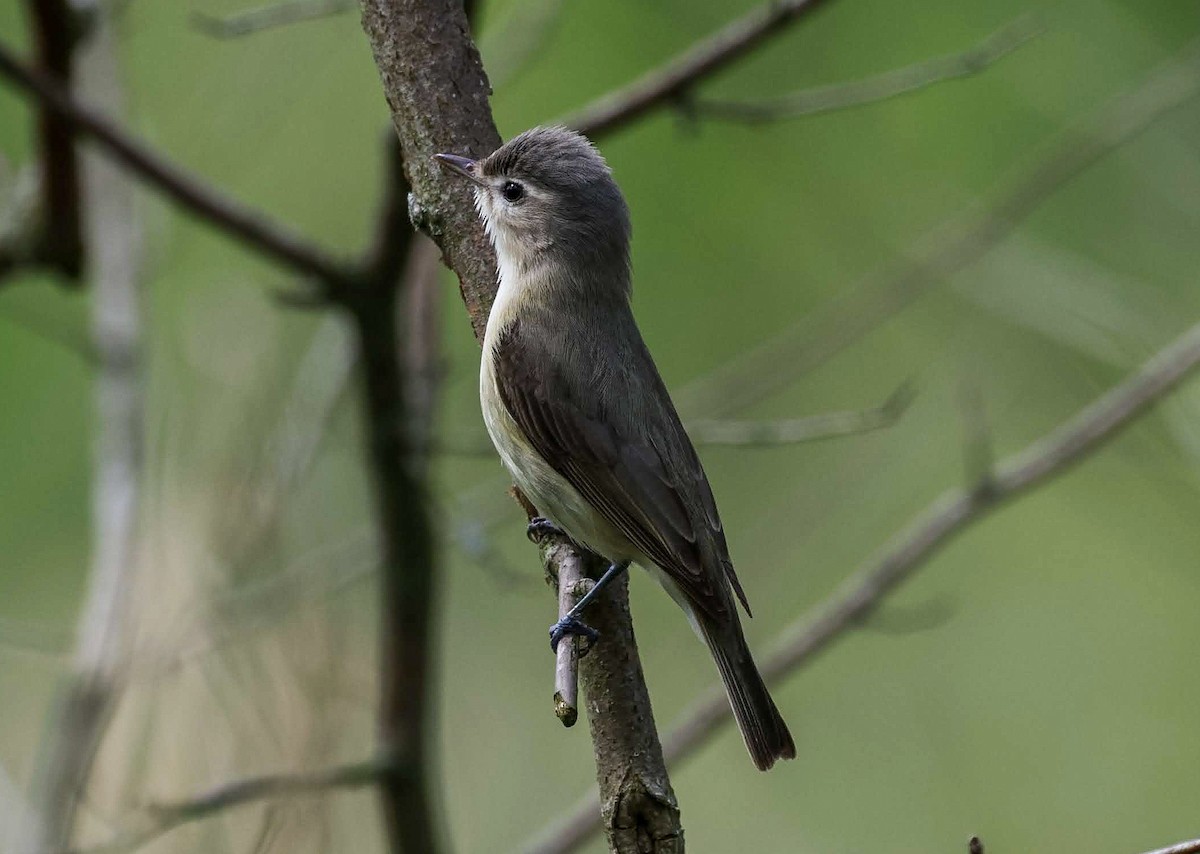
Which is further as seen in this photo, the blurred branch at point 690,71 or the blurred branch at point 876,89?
the blurred branch at point 876,89

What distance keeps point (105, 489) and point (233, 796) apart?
1.37 m

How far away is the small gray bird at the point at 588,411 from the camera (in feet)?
11.0

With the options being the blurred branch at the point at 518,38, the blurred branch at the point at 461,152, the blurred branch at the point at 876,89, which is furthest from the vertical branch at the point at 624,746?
the blurred branch at the point at 518,38

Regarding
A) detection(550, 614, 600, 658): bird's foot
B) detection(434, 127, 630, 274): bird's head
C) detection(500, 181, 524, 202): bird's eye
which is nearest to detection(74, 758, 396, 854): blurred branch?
detection(550, 614, 600, 658): bird's foot

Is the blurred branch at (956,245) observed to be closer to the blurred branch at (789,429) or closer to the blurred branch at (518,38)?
the blurred branch at (789,429)

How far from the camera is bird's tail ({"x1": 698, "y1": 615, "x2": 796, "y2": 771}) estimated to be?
3.26m

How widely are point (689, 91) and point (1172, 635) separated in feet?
13.4

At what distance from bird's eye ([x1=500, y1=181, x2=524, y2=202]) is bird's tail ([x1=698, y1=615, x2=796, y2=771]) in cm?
→ 127

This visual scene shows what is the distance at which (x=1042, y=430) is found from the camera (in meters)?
6.50

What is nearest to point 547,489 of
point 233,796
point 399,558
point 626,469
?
point 626,469

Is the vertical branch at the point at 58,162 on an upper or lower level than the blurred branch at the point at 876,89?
upper

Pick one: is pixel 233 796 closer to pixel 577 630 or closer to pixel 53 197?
pixel 577 630

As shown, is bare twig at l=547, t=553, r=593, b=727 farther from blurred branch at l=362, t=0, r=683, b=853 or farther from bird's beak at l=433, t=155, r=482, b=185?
bird's beak at l=433, t=155, r=482, b=185

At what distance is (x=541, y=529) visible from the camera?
3.48 metres
